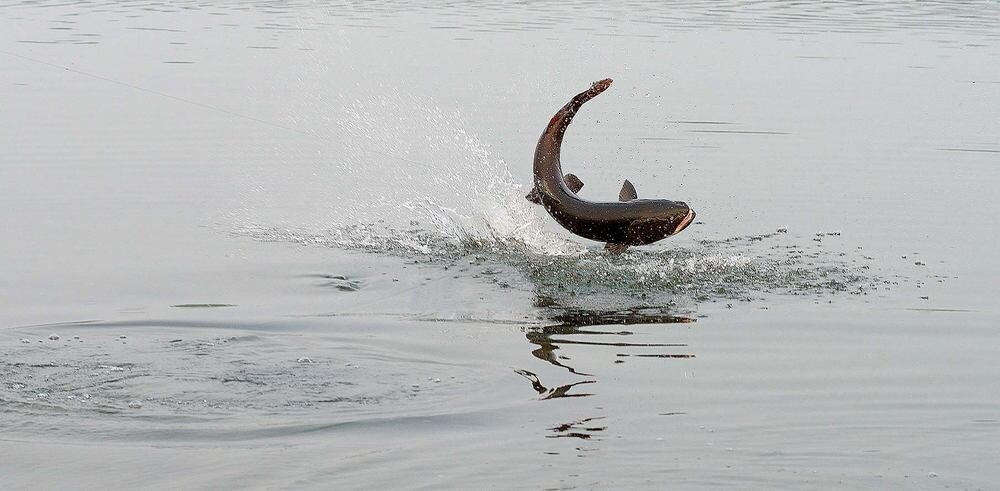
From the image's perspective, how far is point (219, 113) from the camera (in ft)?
59.4

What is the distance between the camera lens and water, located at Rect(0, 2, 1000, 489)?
22.6 ft

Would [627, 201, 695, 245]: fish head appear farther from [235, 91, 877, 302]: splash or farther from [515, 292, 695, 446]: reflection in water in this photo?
[515, 292, 695, 446]: reflection in water

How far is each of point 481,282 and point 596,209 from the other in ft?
3.29

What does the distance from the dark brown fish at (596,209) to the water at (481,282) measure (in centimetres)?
36

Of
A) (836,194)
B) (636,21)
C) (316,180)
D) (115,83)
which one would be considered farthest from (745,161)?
(636,21)

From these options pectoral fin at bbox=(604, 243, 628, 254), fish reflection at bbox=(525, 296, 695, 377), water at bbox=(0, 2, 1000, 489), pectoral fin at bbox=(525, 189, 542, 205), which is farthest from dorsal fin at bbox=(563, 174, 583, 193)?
fish reflection at bbox=(525, 296, 695, 377)

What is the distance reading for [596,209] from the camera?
1021cm

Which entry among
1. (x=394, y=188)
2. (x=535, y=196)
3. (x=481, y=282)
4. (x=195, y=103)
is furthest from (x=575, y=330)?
(x=195, y=103)

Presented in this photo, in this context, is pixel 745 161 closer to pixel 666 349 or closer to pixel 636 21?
pixel 666 349

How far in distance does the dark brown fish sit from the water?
14.1 inches

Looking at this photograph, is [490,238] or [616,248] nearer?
[616,248]

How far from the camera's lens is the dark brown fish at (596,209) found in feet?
33.2

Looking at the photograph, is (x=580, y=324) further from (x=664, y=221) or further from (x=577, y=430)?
(x=577, y=430)

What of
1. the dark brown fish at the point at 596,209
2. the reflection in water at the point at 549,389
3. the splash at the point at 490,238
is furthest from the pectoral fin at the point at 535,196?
the reflection in water at the point at 549,389
